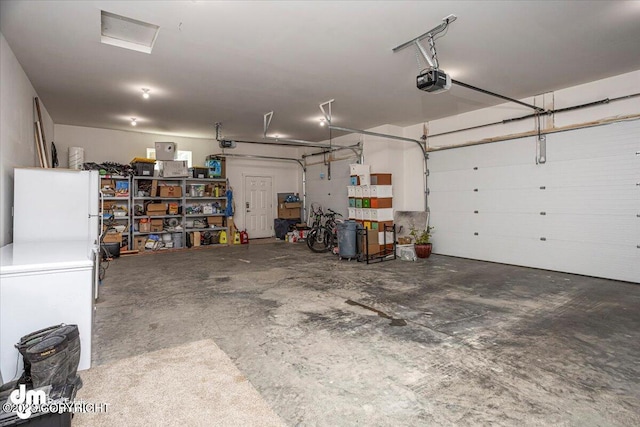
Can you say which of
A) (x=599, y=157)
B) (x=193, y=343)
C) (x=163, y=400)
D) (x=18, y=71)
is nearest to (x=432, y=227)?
(x=599, y=157)

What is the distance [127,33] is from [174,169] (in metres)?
5.12

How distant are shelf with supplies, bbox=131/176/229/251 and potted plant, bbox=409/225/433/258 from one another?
532 cm

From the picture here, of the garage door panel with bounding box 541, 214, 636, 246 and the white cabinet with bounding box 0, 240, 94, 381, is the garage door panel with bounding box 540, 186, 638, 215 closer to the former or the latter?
the garage door panel with bounding box 541, 214, 636, 246

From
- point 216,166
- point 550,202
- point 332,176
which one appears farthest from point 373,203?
point 216,166

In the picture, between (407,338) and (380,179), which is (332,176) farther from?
(407,338)

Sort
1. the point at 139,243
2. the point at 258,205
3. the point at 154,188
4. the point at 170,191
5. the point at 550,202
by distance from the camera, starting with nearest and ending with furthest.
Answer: the point at 550,202 → the point at 139,243 → the point at 154,188 → the point at 170,191 → the point at 258,205

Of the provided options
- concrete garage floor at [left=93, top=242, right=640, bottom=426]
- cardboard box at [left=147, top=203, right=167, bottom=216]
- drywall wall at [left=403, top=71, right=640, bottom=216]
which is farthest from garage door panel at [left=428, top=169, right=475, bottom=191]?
cardboard box at [left=147, top=203, right=167, bottom=216]

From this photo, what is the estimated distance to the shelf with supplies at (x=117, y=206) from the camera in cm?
780

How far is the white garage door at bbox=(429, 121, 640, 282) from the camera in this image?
16.4 ft

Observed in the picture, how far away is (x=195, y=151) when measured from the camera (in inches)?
386

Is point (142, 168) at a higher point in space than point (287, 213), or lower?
higher

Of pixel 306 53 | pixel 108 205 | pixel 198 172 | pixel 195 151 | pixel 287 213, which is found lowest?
pixel 287 213

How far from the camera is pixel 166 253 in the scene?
316 inches

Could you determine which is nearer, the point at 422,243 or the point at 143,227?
the point at 422,243
